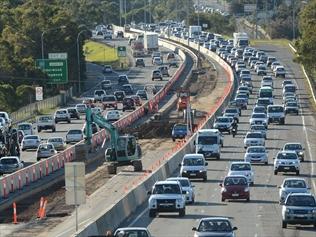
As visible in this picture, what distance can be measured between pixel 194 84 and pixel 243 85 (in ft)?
68.2

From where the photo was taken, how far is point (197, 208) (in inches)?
2137

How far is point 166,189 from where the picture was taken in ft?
167

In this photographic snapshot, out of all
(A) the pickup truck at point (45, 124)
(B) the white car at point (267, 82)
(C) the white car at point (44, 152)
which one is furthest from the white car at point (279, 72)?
(C) the white car at point (44, 152)

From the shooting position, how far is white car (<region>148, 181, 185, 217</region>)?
50.4m

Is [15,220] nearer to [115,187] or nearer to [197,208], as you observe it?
[197,208]

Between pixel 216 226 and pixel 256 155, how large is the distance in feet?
121

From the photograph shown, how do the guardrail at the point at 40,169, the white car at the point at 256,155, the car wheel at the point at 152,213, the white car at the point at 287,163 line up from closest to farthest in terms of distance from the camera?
the car wheel at the point at 152,213
the guardrail at the point at 40,169
the white car at the point at 287,163
the white car at the point at 256,155

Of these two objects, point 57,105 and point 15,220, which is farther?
point 57,105

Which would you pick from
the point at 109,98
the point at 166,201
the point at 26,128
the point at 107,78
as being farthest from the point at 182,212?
the point at 107,78

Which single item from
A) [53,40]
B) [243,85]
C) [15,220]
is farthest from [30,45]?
[15,220]

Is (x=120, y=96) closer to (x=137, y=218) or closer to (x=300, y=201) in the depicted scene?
(x=137, y=218)

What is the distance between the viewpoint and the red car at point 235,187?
55.6 m

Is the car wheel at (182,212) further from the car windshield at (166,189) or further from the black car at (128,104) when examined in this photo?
the black car at (128,104)

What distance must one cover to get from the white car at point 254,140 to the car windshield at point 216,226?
4535 cm
